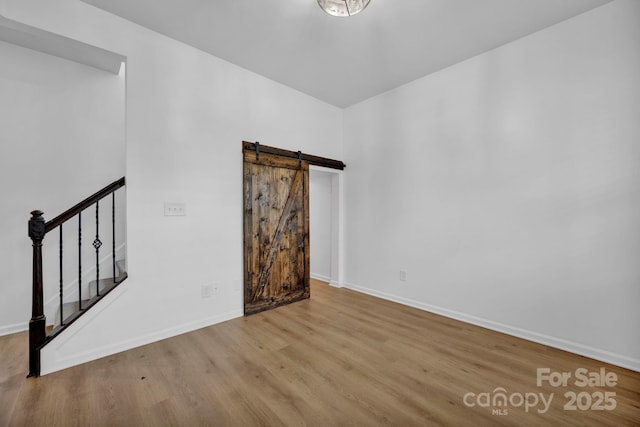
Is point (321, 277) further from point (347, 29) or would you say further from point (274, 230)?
point (347, 29)

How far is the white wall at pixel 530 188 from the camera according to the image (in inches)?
83.7

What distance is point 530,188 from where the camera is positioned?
2541 mm

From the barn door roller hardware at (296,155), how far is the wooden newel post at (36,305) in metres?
1.90

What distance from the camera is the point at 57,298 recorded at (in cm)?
288

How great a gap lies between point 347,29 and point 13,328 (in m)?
4.46

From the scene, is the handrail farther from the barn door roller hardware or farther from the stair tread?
the barn door roller hardware

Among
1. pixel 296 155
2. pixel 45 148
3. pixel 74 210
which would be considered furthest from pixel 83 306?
pixel 296 155

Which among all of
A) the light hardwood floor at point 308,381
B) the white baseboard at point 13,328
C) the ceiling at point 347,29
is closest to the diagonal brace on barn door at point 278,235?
the light hardwood floor at point 308,381

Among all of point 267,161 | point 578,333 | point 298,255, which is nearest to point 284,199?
point 267,161

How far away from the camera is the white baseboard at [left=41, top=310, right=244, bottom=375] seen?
6.58 feet

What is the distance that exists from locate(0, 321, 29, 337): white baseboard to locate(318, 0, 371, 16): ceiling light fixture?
4.19m

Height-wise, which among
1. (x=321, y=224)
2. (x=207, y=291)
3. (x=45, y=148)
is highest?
(x=45, y=148)

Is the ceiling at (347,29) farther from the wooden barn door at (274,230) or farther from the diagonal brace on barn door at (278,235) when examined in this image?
the diagonal brace on barn door at (278,235)

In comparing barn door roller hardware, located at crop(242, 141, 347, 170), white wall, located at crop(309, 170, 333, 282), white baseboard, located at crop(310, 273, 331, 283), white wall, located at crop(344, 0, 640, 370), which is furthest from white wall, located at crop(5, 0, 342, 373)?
white wall, located at crop(344, 0, 640, 370)
